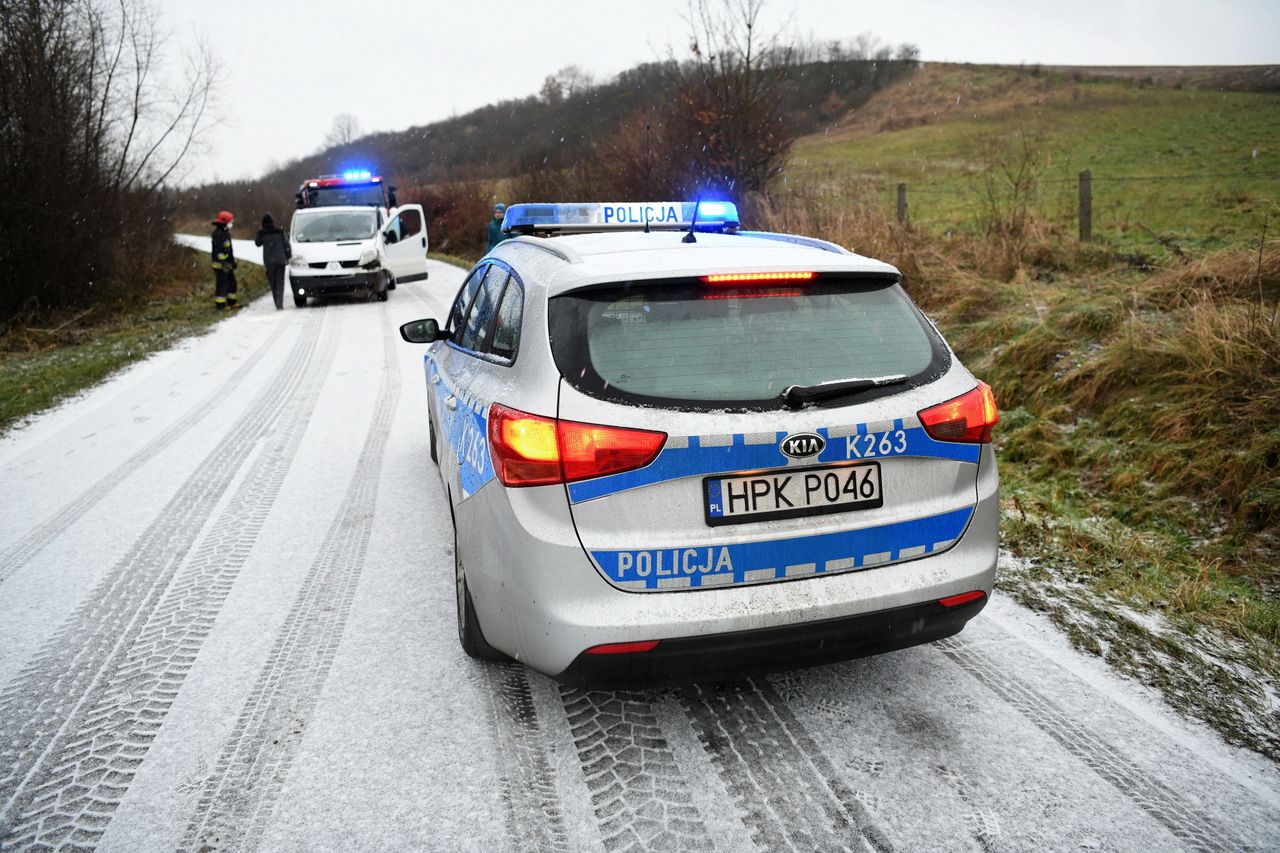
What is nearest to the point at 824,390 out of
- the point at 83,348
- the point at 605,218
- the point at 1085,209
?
the point at 605,218

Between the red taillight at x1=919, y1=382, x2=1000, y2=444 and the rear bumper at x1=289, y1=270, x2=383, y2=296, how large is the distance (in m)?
15.3

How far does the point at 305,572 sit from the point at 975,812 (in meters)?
3.10

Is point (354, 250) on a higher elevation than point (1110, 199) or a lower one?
lower

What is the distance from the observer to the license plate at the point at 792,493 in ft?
7.97

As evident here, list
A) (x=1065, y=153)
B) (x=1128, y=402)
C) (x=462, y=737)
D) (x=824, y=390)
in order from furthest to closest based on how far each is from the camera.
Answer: (x=1065, y=153) → (x=1128, y=402) → (x=462, y=737) → (x=824, y=390)

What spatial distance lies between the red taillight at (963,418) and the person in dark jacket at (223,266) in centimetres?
1688

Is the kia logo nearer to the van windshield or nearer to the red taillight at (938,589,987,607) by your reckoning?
the red taillight at (938,589,987,607)

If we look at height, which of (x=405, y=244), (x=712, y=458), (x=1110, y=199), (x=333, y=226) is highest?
(x=333, y=226)

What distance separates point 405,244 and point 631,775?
16.9 m

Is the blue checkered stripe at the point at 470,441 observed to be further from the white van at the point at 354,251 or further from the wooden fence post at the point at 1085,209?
the white van at the point at 354,251

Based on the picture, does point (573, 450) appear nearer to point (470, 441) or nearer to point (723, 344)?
point (723, 344)

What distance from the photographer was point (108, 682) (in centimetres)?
312

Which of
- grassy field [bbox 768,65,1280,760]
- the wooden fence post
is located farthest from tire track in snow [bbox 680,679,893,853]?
the wooden fence post

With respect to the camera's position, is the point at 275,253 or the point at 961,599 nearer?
the point at 961,599
